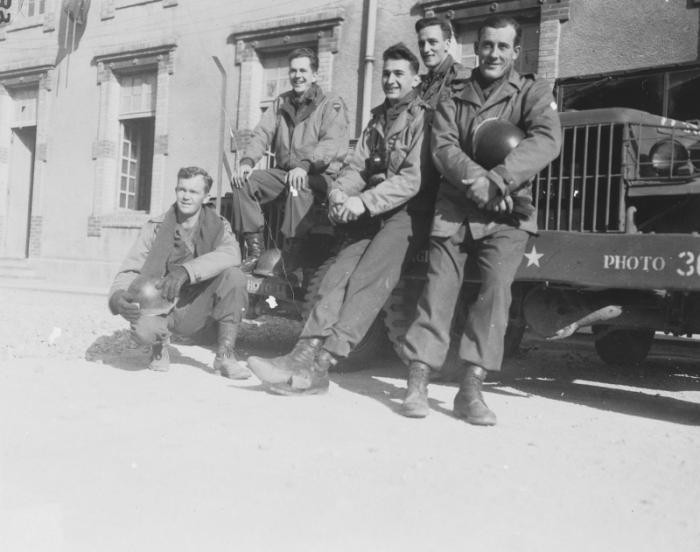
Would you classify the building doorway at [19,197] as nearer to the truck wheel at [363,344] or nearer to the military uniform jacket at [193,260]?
the military uniform jacket at [193,260]

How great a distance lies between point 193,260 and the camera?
14.7 feet

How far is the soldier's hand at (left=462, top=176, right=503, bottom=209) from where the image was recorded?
366cm

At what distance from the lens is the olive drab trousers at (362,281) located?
397cm

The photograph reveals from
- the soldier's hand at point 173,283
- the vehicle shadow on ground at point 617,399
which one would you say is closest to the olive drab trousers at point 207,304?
the soldier's hand at point 173,283

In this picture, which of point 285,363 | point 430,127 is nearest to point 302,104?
point 430,127

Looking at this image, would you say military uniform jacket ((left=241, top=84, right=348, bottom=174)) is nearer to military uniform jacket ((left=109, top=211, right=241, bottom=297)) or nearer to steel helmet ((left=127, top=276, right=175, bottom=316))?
military uniform jacket ((left=109, top=211, right=241, bottom=297))

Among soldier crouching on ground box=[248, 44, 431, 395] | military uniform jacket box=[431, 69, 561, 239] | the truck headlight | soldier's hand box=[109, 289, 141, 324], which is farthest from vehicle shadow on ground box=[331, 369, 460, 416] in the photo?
the truck headlight

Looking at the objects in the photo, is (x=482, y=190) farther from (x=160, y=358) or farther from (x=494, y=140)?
(x=160, y=358)

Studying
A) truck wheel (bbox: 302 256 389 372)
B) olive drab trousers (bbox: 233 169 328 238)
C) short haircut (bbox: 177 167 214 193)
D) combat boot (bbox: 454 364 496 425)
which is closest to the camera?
combat boot (bbox: 454 364 496 425)

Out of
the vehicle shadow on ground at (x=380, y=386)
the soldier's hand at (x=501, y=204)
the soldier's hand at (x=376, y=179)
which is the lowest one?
the vehicle shadow on ground at (x=380, y=386)

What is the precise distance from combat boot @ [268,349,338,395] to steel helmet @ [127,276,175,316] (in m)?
0.94

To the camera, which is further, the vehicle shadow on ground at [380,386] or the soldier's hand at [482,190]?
the vehicle shadow on ground at [380,386]

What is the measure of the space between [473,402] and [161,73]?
465 inches

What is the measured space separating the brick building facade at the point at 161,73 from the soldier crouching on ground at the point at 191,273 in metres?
6.58
